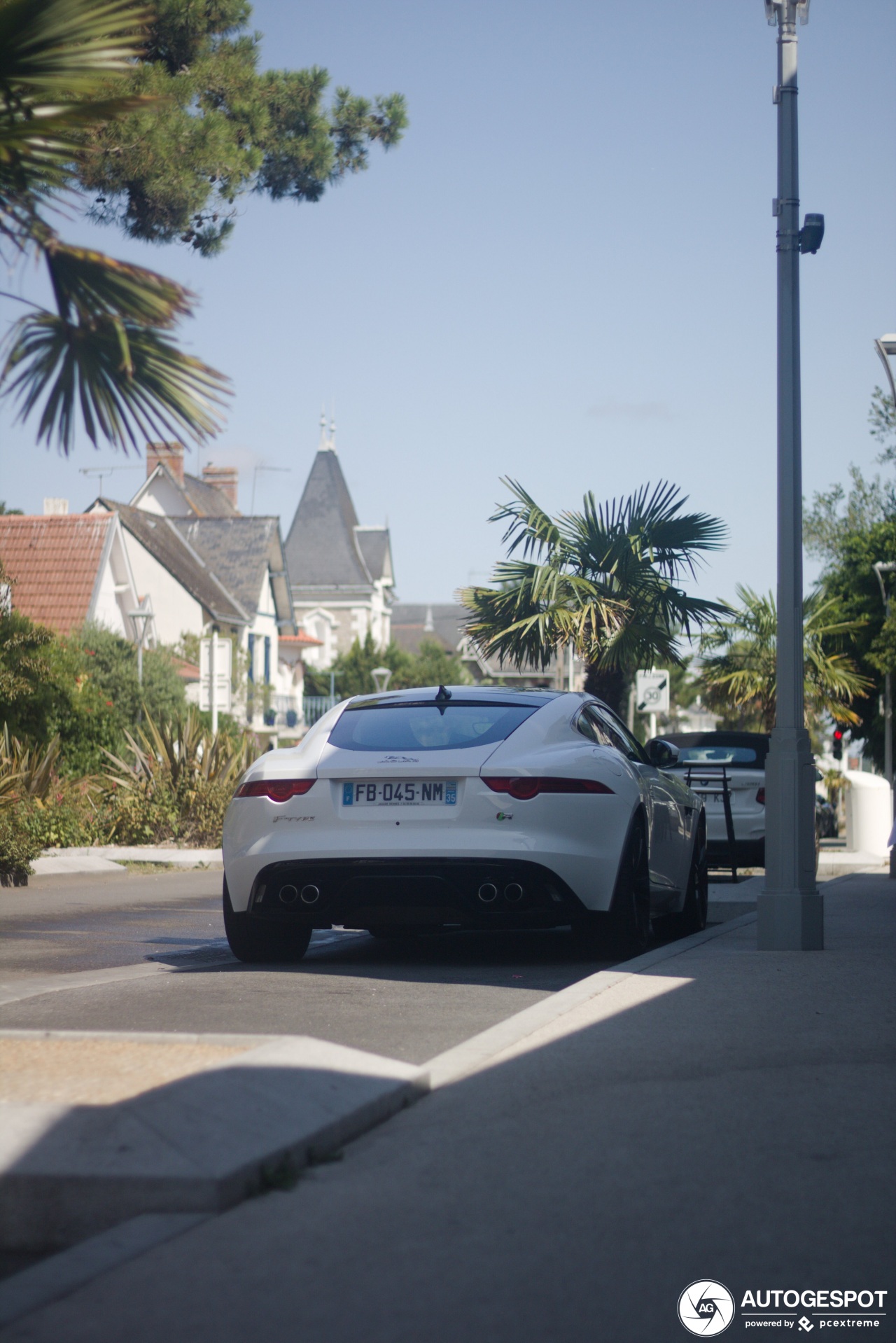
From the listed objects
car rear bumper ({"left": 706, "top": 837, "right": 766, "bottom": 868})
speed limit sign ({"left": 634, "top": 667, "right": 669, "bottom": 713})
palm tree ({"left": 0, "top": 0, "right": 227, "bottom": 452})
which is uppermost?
palm tree ({"left": 0, "top": 0, "right": 227, "bottom": 452})

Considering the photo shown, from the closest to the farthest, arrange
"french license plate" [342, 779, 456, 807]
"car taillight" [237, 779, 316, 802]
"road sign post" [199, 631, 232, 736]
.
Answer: "french license plate" [342, 779, 456, 807], "car taillight" [237, 779, 316, 802], "road sign post" [199, 631, 232, 736]

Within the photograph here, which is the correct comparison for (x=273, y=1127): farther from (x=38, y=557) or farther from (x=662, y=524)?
(x=38, y=557)

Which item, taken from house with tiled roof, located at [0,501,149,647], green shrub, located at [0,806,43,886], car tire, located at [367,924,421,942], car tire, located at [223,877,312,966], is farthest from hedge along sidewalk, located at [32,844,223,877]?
house with tiled roof, located at [0,501,149,647]

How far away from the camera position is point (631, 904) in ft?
26.0

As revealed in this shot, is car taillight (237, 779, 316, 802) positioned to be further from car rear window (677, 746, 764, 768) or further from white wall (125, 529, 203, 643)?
white wall (125, 529, 203, 643)

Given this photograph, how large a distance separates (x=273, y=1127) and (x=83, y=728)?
72.0ft

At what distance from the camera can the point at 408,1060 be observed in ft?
17.4

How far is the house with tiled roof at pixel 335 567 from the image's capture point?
105 meters

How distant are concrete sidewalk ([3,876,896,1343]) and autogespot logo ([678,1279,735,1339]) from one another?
20 millimetres

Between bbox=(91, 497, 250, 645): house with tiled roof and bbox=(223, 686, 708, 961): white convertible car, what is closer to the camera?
bbox=(223, 686, 708, 961): white convertible car

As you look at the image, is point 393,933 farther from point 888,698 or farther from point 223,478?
point 223,478

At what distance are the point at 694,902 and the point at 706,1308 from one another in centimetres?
752

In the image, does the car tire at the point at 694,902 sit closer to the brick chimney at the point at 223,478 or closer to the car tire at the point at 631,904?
the car tire at the point at 631,904

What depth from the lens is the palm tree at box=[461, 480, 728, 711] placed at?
19219 millimetres
